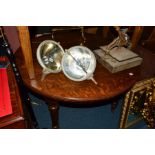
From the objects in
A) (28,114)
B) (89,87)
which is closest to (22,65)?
(28,114)

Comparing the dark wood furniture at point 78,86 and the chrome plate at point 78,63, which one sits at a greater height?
the chrome plate at point 78,63

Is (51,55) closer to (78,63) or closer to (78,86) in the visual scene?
(78,63)

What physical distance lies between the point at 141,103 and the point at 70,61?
1.00 meters

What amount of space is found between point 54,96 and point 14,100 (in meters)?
0.28

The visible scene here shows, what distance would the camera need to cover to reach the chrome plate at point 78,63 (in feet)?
4.71

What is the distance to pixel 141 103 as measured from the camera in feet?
6.65

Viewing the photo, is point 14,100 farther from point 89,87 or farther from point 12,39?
point 12,39

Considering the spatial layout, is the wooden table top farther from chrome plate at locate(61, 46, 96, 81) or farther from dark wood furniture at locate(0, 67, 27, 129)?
dark wood furniture at locate(0, 67, 27, 129)

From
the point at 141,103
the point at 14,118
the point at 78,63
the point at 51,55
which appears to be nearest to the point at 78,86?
the point at 78,63

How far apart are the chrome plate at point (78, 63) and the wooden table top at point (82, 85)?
55 millimetres

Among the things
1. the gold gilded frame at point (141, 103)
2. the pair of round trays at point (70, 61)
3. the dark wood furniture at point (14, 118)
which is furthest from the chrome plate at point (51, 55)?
the gold gilded frame at point (141, 103)

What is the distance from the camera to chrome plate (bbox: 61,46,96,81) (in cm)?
143

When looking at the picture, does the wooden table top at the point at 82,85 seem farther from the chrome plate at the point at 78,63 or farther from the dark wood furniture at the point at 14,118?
the dark wood furniture at the point at 14,118

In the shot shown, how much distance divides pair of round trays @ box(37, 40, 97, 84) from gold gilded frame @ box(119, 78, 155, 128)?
55cm
